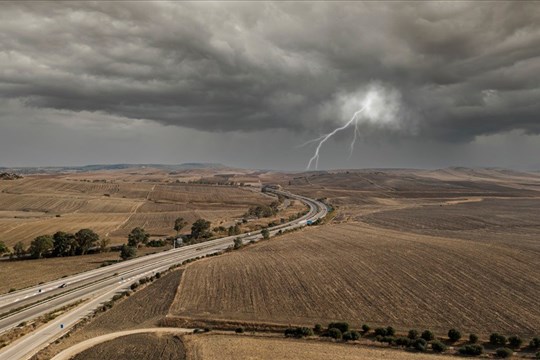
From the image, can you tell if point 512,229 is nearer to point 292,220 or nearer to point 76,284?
point 292,220

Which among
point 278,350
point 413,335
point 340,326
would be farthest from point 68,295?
point 413,335

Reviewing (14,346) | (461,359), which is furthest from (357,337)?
(14,346)

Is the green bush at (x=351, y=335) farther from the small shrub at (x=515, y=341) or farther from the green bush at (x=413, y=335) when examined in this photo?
the small shrub at (x=515, y=341)

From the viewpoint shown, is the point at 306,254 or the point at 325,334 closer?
the point at 325,334

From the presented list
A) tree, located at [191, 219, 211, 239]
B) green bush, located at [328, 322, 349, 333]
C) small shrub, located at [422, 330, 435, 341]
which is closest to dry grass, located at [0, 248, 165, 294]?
tree, located at [191, 219, 211, 239]

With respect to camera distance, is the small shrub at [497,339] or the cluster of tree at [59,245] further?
the cluster of tree at [59,245]

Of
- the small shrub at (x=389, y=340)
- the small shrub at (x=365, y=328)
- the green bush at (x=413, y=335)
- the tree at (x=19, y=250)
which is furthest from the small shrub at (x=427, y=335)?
the tree at (x=19, y=250)
